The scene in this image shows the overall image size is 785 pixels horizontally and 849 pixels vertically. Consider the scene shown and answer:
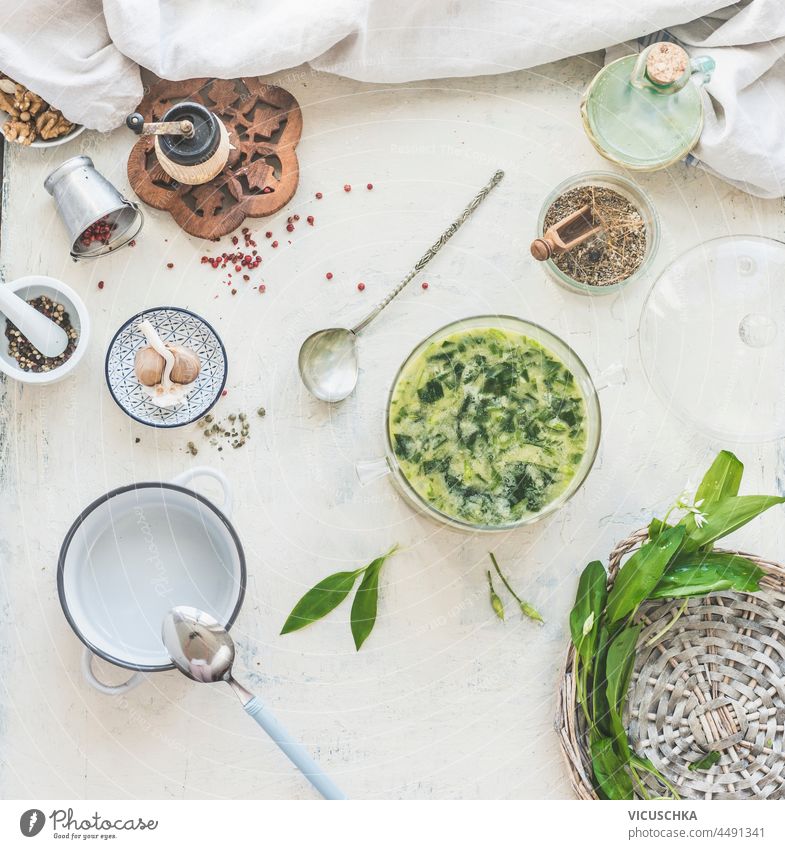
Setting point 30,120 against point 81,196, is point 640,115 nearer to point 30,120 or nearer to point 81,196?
point 81,196

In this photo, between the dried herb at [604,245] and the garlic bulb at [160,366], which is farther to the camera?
the dried herb at [604,245]

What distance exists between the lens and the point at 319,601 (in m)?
1.65

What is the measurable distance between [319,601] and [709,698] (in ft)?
2.43

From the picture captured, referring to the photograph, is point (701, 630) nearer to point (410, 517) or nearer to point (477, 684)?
point (477, 684)

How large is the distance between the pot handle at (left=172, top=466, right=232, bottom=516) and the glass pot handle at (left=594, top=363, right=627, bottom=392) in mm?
739

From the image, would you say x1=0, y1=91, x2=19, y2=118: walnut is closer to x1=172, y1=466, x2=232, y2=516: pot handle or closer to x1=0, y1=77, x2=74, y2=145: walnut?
x1=0, y1=77, x2=74, y2=145: walnut

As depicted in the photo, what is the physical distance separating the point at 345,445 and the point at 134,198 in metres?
0.64

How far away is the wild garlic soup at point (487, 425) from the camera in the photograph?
1573mm

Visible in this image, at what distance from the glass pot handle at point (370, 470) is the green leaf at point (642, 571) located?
476 millimetres

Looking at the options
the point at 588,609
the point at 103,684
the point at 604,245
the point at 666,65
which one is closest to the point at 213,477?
the point at 103,684

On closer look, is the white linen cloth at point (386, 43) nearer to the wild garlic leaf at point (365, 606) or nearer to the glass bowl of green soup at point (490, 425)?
the glass bowl of green soup at point (490, 425)

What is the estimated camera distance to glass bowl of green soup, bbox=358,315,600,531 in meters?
1.57

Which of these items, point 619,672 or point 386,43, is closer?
point 619,672

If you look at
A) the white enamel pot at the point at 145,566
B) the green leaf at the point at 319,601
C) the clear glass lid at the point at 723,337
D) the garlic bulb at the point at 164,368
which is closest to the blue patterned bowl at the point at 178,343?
the garlic bulb at the point at 164,368
